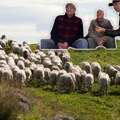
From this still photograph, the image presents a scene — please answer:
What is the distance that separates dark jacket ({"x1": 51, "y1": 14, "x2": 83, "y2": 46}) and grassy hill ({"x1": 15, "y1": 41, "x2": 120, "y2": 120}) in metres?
3.89

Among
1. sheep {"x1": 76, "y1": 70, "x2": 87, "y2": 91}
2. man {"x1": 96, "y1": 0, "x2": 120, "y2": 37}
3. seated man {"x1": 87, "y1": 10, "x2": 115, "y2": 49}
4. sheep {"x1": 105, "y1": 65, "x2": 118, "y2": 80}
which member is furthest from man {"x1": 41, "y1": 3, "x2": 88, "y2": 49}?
sheep {"x1": 76, "y1": 70, "x2": 87, "y2": 91}

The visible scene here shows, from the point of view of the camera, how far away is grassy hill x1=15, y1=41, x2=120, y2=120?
17984mm

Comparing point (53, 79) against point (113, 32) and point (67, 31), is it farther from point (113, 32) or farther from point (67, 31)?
point (113, 32)

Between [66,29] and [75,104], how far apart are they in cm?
809

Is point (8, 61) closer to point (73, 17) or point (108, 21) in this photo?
point (73, 17)

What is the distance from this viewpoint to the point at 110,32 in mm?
28781

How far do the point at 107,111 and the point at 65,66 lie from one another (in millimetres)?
9165

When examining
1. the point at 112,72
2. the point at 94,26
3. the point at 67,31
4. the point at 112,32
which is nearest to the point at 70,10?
the point at 67,31

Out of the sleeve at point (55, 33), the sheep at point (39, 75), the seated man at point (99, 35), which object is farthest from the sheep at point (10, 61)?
the seated man at point (99, 35)

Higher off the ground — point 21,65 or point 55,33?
point 55,33

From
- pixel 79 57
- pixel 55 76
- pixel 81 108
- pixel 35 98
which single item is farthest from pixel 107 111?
pixel 79 57

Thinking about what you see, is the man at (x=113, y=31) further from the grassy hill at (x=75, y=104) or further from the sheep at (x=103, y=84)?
the sheep at (x=103, y=84)

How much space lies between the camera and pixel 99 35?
2814 centimetres

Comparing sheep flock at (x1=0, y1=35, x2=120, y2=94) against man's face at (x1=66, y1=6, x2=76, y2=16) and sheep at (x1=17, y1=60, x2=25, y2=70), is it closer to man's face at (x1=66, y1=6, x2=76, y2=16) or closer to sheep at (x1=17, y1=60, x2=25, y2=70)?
sheep at (x1=17, y1=60, x2=25, y2=70)
